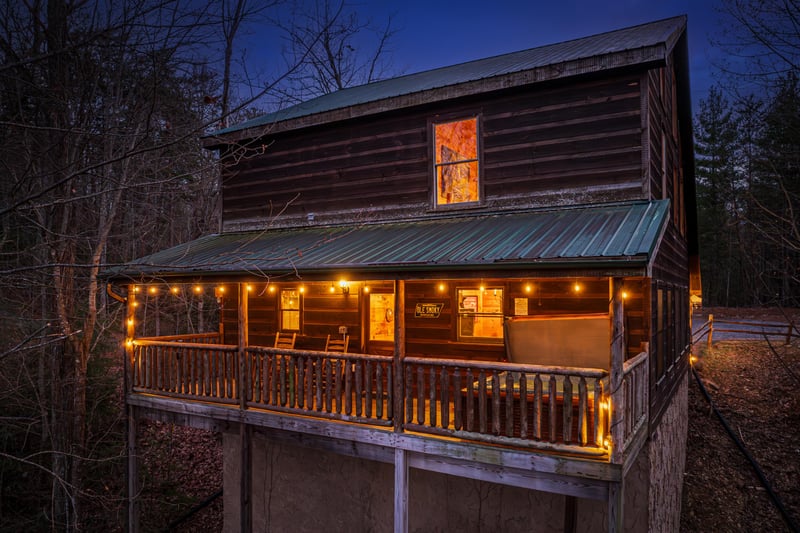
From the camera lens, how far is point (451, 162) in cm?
937

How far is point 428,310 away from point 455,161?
318 centimetres

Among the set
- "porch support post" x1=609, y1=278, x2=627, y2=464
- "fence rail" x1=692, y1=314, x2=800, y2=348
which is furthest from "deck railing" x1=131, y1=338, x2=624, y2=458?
"fence rail" x1=692, y1=314, x2=800, y2=348

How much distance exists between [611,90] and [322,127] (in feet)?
20.2

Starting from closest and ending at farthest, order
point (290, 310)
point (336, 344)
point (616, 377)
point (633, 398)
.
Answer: point (616, 377) → point (633, 398) → point (336, 344) → point (290, 310)

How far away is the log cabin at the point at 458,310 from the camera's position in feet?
20.4

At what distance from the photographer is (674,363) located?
11.0 meters

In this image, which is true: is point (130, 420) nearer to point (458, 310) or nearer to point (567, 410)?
point (458, 310)

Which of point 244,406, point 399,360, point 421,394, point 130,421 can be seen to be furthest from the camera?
point 130,421

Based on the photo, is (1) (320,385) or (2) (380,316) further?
(2) (380,316)

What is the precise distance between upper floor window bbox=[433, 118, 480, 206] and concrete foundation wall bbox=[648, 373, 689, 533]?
5.39 metres

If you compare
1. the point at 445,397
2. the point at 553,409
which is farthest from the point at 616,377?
the point at 445,397

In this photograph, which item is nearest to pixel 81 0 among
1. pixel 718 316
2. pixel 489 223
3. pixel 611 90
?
pixel 489 223

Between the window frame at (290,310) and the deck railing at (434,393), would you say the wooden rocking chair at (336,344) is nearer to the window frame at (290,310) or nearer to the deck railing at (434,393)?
the window frame at (290,310)

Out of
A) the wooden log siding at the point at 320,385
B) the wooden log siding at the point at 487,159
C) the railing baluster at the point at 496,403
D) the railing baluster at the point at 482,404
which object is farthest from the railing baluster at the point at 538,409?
the wooden log siding at the point at 487,159
